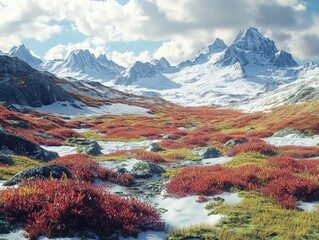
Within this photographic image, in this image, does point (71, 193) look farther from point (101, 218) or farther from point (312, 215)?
point (312, 215)

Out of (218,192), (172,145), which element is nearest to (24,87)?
(172,145)

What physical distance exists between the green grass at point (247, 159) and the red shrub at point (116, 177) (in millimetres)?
6785

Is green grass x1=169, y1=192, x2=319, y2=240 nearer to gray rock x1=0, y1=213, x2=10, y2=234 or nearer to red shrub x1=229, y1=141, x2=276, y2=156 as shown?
gray rock x1=0, y1=213, x2=10, y2=234

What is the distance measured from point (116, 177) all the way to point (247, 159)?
28.8ft

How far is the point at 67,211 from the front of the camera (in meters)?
9.19

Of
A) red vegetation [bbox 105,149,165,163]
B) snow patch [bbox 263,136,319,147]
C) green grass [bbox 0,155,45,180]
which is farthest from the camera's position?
snow patch [bbox 263,136,319,147]

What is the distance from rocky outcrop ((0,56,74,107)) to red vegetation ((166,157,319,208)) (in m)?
68.8

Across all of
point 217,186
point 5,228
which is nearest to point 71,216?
point 5,228

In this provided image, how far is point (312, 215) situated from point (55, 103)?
85541mm

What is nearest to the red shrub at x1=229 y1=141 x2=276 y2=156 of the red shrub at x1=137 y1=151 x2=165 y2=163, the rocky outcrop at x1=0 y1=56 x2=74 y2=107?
the red shrub at x1=137 y1=151 x2=165 y2=163

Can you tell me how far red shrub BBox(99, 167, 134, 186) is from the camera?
1680 centimetres

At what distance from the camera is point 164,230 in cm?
1086

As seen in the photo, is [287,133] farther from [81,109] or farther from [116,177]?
[81,109]

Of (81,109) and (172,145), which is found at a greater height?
(81,109)
